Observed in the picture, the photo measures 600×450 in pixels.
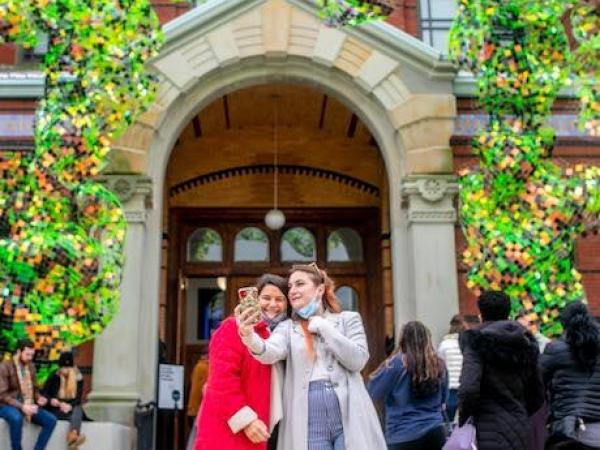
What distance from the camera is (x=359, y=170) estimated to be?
1384cm

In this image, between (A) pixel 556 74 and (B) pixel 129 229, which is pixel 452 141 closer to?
(A) pixel 556 74

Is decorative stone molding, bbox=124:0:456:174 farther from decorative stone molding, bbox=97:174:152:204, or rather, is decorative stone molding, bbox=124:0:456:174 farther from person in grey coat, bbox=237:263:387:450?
person in grey coat, bbox=237:263:387:450

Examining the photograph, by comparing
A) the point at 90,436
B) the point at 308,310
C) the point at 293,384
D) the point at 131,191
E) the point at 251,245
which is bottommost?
the point at 90,436

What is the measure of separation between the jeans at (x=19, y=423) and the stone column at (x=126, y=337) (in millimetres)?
1688

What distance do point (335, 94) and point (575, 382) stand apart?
640 centimetres

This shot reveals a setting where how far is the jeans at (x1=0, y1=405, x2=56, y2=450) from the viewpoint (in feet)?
23.5

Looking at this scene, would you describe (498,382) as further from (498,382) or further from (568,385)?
(568,385)

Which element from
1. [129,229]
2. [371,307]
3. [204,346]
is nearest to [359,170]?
[371,307]

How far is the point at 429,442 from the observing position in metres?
5.61

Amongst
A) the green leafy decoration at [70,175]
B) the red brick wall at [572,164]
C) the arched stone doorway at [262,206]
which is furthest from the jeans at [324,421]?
the arched stone doorway at [262,206]

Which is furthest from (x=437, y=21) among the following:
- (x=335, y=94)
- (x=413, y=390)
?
(x=413, y=390)

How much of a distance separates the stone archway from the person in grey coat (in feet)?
19.4

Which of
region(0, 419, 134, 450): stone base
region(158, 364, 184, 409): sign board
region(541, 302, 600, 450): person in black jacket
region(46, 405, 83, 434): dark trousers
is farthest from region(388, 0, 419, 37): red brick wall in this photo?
region(541, 302, 600, 450): person in black jacket

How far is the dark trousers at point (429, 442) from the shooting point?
5594 millimetres
